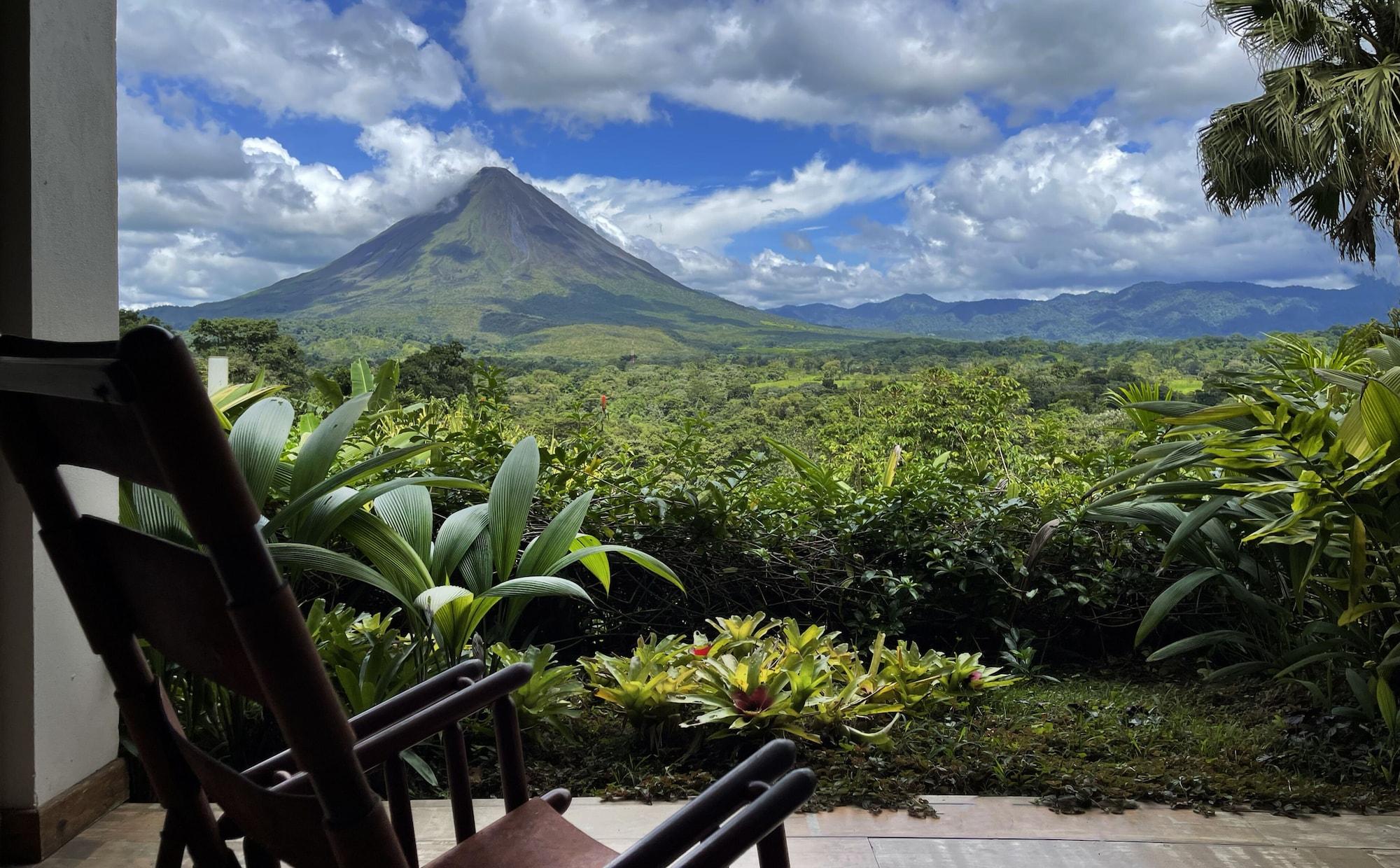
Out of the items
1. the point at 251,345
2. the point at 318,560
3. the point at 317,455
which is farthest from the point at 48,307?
the point at 251,345

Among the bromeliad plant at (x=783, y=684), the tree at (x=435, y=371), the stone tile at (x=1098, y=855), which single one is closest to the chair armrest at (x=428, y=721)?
the stone tile at (x=1098, y=855)

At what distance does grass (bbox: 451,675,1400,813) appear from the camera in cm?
193

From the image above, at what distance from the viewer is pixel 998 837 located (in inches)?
69.5

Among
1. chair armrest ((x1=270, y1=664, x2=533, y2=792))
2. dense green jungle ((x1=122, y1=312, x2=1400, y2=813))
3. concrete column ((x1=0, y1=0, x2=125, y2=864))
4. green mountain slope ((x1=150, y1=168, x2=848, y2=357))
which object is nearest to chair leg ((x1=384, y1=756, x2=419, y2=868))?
chair armrest ((x1=270, y1=664, x2=533, y2=792))

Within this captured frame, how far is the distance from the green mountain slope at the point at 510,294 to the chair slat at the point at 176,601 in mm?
15972

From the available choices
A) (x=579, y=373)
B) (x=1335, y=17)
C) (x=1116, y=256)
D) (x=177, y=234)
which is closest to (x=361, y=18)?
(x=177, y=234)

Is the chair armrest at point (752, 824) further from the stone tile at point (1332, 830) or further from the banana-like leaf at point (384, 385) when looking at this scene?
the banana-like leaf at point (384, 385)

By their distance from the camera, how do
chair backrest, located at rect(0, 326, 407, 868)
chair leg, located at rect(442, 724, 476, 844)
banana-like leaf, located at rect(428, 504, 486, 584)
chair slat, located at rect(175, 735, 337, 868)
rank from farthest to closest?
1. banana-like leaf, located at rect(428, 504, 486, 584)
2. chair leg, located at rect(442, 724, 476, 844)
3. chair slat, located at rect(175, 735, 337, 868)
4. chair backrest, located at rect(0, 326, 407, 868)

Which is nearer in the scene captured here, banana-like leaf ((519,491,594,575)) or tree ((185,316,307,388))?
banana-like leaf ((519,491,594,575))

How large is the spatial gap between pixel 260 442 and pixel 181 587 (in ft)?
4.75

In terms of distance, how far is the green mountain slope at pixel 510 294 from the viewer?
2088 cm

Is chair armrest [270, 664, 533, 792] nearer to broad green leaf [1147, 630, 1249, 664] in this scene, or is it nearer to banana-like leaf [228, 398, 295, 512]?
banana-like leaf [228, 398, 295, 512]

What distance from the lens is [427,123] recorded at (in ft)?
290

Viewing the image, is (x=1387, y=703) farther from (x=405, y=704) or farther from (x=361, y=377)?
(x=361, y=377)
